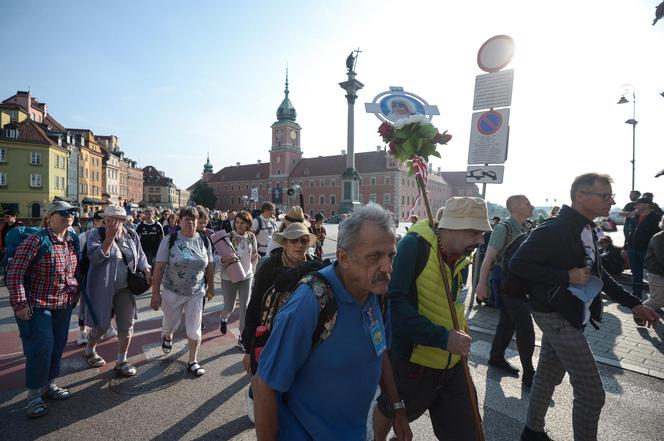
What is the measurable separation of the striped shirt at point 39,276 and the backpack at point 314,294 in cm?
239

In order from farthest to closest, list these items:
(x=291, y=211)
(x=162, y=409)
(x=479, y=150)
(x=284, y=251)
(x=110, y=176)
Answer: (x=110, y=176)
(x=479, y=150)
(x=291, y=211)
(x=162, y=409)
(x=284, y=251)

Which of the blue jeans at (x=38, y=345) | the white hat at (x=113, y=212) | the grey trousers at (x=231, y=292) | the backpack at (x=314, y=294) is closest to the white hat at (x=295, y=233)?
the backpack at (x=314, y=294)

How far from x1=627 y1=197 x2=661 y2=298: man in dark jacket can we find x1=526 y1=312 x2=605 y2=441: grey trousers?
6418 mm

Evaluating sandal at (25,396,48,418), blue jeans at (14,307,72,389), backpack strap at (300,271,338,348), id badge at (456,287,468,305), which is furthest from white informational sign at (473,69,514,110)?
sandal at (25,396,48,418)

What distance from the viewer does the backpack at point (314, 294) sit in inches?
58.7

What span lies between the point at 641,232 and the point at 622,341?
3640 millimetres

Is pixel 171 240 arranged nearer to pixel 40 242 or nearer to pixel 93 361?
pixel 40 242

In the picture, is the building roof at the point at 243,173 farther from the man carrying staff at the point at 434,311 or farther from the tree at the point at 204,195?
the man carrying staff at the point at 434,311

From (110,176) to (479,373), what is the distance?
79.9 meters

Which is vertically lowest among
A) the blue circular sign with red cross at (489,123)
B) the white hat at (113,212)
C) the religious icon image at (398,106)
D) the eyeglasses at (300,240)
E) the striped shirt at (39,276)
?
the striped shirt at (39,276)

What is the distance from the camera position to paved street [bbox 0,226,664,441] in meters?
3.22

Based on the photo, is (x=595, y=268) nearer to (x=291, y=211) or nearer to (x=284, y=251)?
(x=284, y=251)

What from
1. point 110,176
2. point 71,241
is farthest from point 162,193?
point 71,241

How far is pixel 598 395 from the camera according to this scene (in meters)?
2.58
